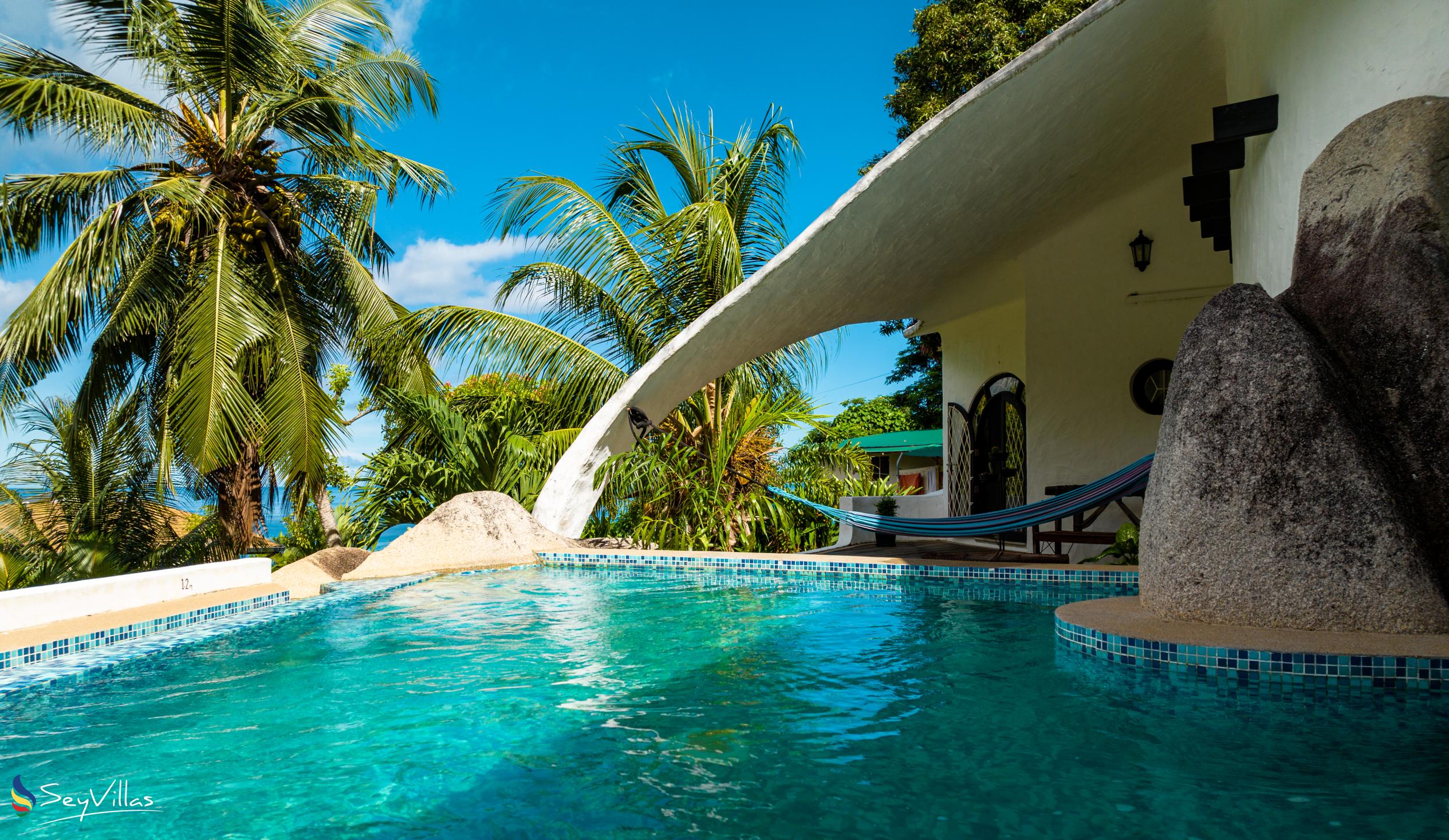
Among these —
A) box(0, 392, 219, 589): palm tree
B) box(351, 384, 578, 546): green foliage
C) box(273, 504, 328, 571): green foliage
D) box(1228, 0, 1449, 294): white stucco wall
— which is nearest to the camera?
box(1228, 0, 1449, 294): white stucco wall

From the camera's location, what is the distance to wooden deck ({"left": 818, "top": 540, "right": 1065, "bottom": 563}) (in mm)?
7133

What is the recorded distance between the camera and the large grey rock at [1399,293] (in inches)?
133

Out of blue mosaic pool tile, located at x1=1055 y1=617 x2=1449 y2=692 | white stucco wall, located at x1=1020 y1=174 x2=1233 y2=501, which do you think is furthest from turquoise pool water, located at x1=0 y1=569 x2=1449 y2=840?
white stucco wall, located at x1=1020 y1=174 x2=1233 y2=501

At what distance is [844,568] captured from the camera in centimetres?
710

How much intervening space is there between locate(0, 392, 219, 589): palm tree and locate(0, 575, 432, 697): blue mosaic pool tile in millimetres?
5178

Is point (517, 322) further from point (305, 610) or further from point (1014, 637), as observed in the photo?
point (1014, 637)

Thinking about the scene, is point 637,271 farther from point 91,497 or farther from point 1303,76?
Result: point 91,497

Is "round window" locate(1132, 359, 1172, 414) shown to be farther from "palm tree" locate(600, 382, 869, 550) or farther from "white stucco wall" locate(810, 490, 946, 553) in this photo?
"palm tree" locate(600, 382, 869, 550)

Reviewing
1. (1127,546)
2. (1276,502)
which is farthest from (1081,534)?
(1276,502)

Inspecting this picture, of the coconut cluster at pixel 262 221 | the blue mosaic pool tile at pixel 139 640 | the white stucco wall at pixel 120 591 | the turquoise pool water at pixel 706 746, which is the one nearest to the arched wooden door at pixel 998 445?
the turquoise pool water at pixel 706 746

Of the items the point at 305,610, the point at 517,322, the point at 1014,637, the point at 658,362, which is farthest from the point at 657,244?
the point at 1014,637

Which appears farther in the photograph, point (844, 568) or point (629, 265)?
point (629, 265)

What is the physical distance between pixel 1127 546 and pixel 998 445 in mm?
3903

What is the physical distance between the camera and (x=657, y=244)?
10.0m
